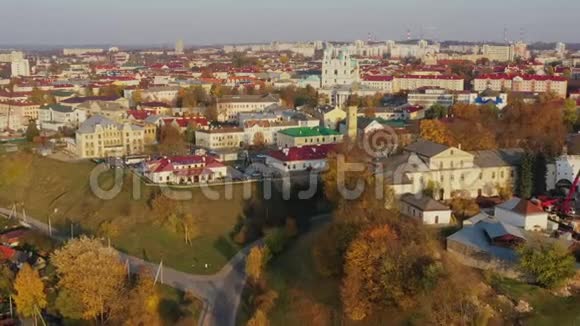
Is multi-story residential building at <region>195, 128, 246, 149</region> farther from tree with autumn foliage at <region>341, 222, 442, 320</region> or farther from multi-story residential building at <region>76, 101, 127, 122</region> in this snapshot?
tree with autumn foliage at <region>341, 222, 442, 320</region>

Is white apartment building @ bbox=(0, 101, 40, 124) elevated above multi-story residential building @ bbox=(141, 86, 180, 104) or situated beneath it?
situated beneath

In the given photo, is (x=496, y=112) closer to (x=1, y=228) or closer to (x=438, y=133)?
(x=438, y=133)

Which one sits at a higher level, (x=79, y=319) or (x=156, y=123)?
(x=156, y=123)

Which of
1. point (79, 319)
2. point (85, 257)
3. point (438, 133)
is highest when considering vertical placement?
point (438, 133)

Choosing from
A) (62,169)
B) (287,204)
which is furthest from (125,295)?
(62,169)

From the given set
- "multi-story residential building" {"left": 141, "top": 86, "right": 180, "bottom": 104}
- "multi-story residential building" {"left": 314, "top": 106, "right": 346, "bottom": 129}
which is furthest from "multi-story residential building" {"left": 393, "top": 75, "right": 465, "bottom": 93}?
"multi-story residential building" {"left": 314, "top": 106, "right": 346, "bottom": 129}

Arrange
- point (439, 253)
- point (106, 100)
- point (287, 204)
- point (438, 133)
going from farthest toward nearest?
point (106, 100) < point (438, 133) < point (287, 204) < point (439, 253)

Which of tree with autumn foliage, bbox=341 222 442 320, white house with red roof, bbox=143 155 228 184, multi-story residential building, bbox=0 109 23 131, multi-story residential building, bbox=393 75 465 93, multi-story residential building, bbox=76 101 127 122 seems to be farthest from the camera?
multi-story residential building, bbox=393 75 465 93
